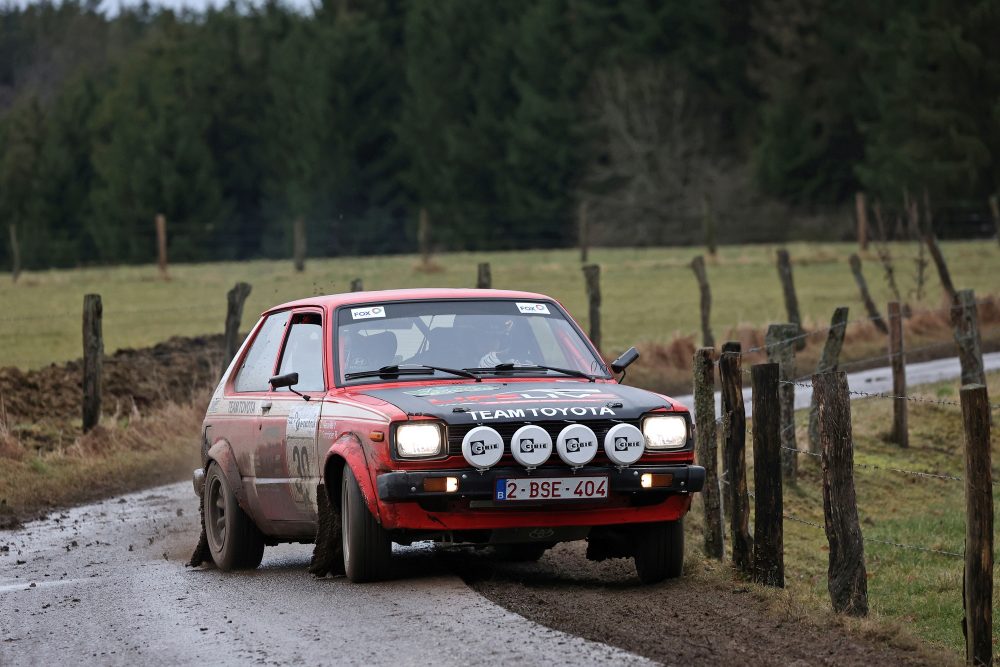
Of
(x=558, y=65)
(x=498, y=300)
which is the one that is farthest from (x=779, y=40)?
(x=498, y=300)

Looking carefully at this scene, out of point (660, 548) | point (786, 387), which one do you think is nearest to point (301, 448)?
point (660, 548)

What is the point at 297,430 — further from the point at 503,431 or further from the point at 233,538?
the point at 503,431

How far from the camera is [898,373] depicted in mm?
19203

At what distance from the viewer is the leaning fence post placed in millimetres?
15742

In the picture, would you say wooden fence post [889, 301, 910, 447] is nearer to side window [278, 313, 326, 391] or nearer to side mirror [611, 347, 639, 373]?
side mirror [611, 347, 639, 373]

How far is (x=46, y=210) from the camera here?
90.1m

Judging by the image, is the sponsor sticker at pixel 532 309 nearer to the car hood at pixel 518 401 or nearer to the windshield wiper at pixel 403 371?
the windshield wiper at pixel 403 371

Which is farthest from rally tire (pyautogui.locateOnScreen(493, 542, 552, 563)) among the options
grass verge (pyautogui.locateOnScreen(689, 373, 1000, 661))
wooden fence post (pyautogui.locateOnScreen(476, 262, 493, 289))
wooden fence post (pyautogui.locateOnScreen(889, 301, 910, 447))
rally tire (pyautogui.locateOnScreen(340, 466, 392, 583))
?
wooden fence post (pyautogui.locateOnScreen(476, 262, 493, 289))

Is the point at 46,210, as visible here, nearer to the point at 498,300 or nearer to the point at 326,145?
the point at 326,145

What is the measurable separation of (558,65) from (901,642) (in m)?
73.6

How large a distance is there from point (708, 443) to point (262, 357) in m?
2.88

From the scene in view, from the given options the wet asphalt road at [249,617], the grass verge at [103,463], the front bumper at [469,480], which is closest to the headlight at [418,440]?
the front bumper at [469,480]

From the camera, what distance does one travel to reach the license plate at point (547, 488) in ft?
29.0

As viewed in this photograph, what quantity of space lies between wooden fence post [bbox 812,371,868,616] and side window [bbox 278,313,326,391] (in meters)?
2.89
